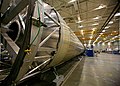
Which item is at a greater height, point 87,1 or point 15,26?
point 87,1

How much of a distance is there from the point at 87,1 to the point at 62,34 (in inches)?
190

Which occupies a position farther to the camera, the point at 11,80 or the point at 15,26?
the point at 15,26

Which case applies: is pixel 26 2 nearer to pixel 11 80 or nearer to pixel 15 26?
pixel 15 26

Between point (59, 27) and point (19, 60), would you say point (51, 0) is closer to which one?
point (59, 27)

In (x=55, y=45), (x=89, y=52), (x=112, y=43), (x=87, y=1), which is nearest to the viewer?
(x=55, y=45)

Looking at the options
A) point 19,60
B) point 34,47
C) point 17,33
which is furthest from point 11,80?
point 17,33

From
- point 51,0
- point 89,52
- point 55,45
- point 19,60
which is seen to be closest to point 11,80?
point 19,60

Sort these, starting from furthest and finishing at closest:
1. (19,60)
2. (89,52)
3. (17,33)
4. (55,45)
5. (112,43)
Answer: (112,43) → (89,52) → (55,45) → (17,33) → (19,60)

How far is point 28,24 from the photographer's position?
3.83 ft

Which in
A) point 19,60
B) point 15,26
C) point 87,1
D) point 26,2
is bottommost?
point 19,60

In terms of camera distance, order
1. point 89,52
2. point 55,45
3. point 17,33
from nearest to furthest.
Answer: point 17,33 < point 55,45 < point 89,52

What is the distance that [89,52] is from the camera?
39.8 ft

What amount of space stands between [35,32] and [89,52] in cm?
1155

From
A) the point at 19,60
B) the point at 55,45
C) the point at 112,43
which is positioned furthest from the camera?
the point at 112,43
